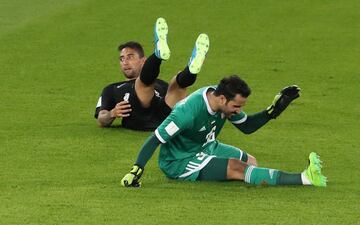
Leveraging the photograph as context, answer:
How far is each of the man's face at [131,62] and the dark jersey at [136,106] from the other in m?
0.16

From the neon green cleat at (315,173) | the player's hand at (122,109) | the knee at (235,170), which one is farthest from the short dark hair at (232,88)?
the player's hand at (122,109)

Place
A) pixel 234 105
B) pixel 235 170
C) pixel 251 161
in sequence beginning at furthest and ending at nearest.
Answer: pixel 251 161 → pixel 235 170 → pixel 234 105

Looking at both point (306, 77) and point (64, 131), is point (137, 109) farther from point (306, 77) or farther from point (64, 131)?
point (306, 77)

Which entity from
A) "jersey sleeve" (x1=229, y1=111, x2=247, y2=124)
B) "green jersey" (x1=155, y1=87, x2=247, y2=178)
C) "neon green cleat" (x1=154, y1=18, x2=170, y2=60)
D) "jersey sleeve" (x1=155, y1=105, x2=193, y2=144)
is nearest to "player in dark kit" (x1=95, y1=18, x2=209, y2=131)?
"neon green cleat" (x1=154, y1=18, x2=170, y2=60)

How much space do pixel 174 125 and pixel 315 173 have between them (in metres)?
1.49

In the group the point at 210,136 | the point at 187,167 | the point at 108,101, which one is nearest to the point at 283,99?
the point at 210,136

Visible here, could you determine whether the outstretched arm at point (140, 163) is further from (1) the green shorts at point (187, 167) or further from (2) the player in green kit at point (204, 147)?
(1) the green shorts at point (187, 167)

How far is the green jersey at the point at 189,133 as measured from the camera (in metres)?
10.1

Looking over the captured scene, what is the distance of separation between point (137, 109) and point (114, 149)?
1033mm

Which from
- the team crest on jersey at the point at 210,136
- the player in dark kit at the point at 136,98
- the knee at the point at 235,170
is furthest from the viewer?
the player in dark kit at the point at 136,98

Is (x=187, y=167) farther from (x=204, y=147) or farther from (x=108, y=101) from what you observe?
(x=108, y=101)

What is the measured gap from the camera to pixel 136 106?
13070 mm

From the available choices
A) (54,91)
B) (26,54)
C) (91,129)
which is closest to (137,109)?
(91,129)

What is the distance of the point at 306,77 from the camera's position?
16.8 meters
